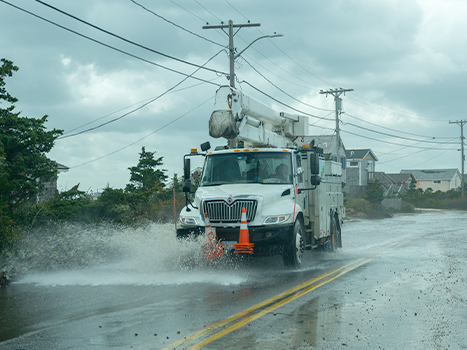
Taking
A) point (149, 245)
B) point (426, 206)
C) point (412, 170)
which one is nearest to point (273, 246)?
point (149, 245)

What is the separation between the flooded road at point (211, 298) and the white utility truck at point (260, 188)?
60 centimetres

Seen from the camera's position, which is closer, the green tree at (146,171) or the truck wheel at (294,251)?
the truck wheel at (294,251)

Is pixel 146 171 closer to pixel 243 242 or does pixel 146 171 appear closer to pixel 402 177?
pixel 243 242

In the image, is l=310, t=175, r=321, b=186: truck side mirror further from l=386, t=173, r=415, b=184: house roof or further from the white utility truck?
l=386, t=173, r=415, b=184: house roof

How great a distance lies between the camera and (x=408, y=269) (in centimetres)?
1215

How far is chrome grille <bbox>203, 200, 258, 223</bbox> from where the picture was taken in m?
11.3

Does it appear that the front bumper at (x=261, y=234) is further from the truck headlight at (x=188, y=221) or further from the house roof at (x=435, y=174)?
the house roof at (x=435, y=174)

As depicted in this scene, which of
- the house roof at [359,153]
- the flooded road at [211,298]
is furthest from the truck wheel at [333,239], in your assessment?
the house roof at [359,153]

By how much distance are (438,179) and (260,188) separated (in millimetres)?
123074

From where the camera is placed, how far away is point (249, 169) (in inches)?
500

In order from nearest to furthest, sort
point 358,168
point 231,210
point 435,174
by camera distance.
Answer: point 231,210, point 358,168, point 435,174

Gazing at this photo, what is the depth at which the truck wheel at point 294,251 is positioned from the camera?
38.5 feet

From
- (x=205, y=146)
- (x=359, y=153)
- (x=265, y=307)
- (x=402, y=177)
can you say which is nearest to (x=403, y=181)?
(x=402, y=177)

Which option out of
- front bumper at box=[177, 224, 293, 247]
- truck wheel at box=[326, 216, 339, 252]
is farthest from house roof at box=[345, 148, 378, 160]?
front bumper at box=[177, 224, 293, 247]
